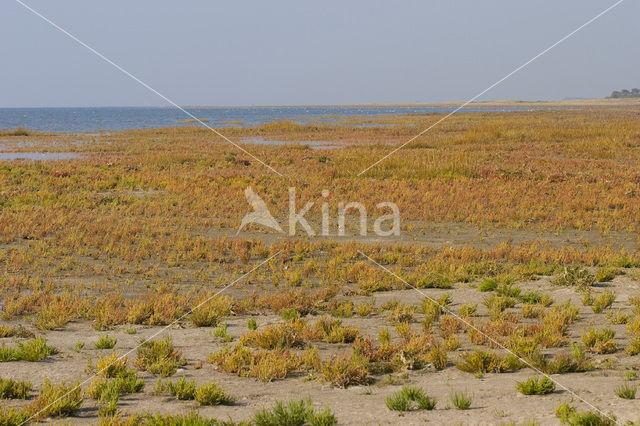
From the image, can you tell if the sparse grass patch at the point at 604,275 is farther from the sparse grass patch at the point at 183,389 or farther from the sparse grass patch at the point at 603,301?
the sparse grass patch at the point at 183,389

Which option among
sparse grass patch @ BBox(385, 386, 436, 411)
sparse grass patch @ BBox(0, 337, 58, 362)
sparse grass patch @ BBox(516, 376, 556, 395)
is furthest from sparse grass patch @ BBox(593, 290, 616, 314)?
sparse grass patch @ BBox(0, 337, 58, 362)

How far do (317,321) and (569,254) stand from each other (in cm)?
927

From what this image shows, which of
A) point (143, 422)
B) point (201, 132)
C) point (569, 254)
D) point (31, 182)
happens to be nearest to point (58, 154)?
point (31, 182)

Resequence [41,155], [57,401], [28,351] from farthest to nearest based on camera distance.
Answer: [41,155] < [28,351] < [57,401]

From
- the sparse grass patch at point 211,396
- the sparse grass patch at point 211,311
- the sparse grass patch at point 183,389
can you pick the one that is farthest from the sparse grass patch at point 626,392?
the sparse grass patch at point 211,311

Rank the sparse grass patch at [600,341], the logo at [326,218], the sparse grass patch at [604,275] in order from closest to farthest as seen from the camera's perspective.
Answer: the sparse grass patch at [600,341] → the sparse grass patch at [604,275] → the logo at [326,218]

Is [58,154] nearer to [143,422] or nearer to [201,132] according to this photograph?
[201,132]

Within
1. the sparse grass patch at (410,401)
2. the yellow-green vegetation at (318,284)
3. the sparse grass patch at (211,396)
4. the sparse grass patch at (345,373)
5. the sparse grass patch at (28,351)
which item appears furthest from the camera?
the sparse grass patch at (28,351)

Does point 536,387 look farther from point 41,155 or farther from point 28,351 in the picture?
point 41,155

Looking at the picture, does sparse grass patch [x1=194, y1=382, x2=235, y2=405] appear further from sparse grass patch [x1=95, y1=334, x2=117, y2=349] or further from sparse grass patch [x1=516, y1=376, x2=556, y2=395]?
sparse grass patch [x1=516, y1=376, x2=556, y2=395]

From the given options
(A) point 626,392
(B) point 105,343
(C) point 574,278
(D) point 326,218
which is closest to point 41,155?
(D) point 326,218

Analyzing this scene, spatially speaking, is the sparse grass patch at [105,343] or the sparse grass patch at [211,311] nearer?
the sparse grass patch at [105,343]

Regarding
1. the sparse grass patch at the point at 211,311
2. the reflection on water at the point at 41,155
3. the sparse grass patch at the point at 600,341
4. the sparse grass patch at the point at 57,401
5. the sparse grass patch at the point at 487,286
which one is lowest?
the sparse grass patch at the point at 487,286

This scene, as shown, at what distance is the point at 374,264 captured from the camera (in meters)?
17.0
